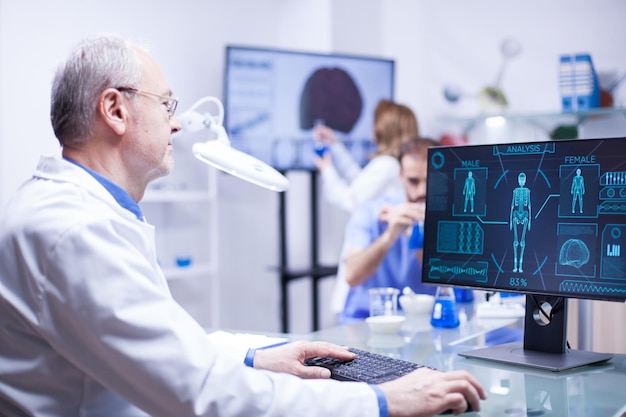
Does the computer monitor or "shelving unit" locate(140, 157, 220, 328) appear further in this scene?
"shelving unit" locate(140, 157, 220, 328)

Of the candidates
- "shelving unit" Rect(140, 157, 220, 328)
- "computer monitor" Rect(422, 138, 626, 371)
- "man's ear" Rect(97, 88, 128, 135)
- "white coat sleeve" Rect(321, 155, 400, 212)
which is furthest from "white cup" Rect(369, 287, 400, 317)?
"shelving unit" Rect(140, 157, 220, 328)

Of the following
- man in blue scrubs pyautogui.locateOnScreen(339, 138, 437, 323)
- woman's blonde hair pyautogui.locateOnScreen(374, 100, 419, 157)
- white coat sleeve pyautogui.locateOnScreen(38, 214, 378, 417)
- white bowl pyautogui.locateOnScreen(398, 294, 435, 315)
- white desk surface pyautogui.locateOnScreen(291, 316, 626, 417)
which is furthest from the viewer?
woman's blonde hair pyautogui.locateOnScreen(374, 100, 419, 157)

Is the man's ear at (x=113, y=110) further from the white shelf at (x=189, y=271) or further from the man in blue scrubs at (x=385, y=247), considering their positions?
the white shelf at (x=189, y=271)

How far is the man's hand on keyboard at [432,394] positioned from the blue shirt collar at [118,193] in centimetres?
57

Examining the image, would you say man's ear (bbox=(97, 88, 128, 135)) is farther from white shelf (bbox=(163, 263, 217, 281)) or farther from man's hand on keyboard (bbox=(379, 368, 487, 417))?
white shelf (bbox=(163, 263, 217, 281))

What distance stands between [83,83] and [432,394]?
83 cm

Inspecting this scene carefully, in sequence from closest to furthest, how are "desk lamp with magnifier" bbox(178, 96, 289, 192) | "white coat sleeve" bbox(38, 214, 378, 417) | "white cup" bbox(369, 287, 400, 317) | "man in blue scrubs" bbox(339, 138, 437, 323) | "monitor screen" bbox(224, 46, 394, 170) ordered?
"white coat sleeve" bbox(38, 214, 378, 417) → "desk lamp with magnifier" bbox(178, 96, 289, 192) → "white cup" bbox(369, 287, 400, 317) → "man in blue scrubs" bbox(339, 138, 437, 323) → "monitor screen" bbox(224, 46, 394, 170)

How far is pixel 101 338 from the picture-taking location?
1.07 m

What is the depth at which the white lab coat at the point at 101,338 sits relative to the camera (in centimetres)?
107

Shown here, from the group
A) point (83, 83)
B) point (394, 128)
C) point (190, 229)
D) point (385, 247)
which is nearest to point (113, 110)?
point (83, 83)

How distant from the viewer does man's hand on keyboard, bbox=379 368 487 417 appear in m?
1.14

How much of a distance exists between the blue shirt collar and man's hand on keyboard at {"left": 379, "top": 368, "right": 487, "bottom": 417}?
57 centimetres

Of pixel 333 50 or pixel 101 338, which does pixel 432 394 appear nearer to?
pixel 101 338

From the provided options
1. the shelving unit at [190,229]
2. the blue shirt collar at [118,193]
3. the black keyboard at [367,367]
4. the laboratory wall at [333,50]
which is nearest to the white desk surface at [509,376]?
the black keyboard at [367,367]
